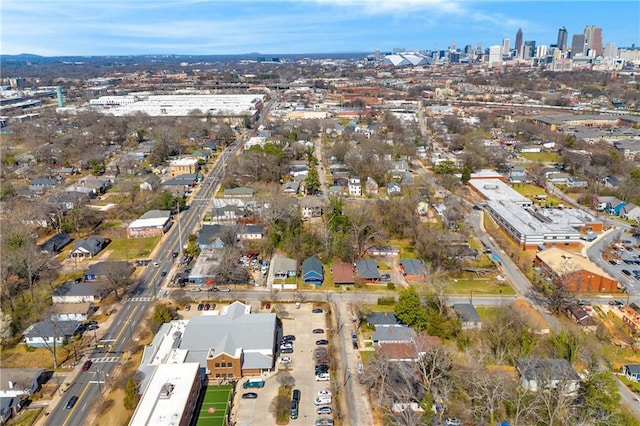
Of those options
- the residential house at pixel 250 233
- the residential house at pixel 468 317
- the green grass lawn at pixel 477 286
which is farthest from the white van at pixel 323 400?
the residential house at pixel 250 233

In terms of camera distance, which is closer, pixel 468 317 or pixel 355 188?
pixel 468 317

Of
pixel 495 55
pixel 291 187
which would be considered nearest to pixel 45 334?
pixel 291 187

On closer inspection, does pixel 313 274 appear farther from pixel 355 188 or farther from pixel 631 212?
pixel 631 212

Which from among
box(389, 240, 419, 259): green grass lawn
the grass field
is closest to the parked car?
the grass field

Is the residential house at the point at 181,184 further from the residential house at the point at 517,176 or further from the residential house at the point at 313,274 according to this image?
the residential house at the point at 517,176

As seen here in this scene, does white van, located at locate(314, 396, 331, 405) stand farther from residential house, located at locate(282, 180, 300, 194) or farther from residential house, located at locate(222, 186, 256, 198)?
residential house, located at locate(282, 180, 300, 194)

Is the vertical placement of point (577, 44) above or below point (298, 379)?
above
